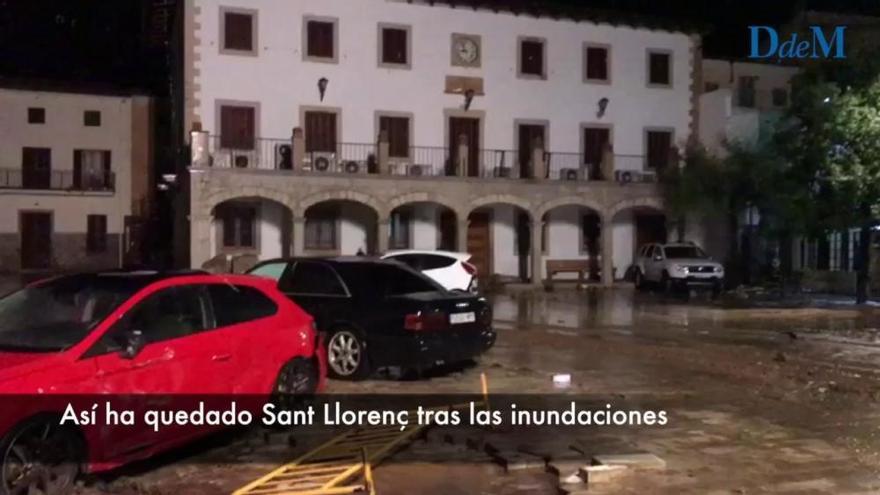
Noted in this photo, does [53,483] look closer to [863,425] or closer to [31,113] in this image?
[863,425]

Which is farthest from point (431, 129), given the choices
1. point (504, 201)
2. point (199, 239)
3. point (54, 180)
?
point (54, 180)

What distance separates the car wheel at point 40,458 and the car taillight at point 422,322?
485cm

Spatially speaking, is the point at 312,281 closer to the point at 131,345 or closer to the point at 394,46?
the point at 131,345

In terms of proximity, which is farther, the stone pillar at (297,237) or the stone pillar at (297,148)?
the stone pillar at (297,237)

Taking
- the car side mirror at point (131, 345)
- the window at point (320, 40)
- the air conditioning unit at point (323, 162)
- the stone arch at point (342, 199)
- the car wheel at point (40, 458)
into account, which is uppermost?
the window at point (320, 40)

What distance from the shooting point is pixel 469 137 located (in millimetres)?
34125

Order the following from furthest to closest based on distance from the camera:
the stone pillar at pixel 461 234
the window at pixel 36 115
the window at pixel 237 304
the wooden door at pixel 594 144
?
1. the window at pixel 36 115
2. the wooden door at pixel 594 144
3. the stone pillar at pixel 461 234
4. the window at pixel 237 304

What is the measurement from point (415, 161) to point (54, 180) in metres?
17.2

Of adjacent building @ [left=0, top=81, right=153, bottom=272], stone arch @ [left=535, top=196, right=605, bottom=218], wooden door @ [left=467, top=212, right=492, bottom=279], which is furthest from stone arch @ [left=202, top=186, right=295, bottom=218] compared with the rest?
adjacent building @ [left=0, top=81, right=153, bottom=272]

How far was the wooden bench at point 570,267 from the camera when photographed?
34.8 m

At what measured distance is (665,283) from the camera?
1224 inches

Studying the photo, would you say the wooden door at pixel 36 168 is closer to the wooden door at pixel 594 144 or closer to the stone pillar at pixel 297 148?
the stone pillar at pixel 297 148

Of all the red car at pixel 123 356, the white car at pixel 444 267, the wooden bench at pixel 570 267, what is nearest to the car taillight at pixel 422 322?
the red car at pixel 123 356

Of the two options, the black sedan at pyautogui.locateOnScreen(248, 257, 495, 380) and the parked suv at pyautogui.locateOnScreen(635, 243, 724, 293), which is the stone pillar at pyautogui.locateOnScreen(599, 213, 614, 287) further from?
the black sedan at pyautogui.locateOnScreen(248, 257, 495, 380)
